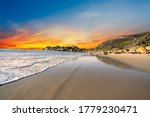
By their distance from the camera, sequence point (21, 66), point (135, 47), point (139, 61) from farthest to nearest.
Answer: point (135, 47), point (139, 61), point (21, 66)

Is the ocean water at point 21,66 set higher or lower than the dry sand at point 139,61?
higher

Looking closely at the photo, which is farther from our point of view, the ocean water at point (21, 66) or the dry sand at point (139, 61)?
the dry sand at point (139, 61)

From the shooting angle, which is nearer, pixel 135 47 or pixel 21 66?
pixel 21 66

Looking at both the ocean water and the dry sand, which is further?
the dry sand

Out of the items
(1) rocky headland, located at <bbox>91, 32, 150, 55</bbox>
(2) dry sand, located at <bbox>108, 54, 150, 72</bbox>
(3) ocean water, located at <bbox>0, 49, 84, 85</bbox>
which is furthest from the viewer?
(1) rocky headland, located at <bbox>91, 32, 150, 55</bbox>

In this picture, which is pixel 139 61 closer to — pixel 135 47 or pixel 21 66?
pixel 21 66

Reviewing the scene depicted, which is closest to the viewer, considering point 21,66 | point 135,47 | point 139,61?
point 21,66

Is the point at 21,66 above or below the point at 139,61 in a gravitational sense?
above

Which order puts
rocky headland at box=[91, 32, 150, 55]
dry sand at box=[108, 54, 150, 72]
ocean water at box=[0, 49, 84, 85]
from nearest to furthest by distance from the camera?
1. ocean water at box=[0, 49, 84, 85]
2. dry sand at box=[108, 54, 150, 72]
3. rocky headland at box=[91, 32, 150, 55]

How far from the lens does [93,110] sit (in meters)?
4.62

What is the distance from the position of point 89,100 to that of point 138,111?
4.55 feet

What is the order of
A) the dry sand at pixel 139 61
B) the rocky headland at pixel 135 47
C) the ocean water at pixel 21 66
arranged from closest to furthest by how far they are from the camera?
1. the ocean water at pixel 21 66
2. the dry sand at pixel 139 61
3. the rocky headland at pixel 135 47

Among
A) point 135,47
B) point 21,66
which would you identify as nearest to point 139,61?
point 21,66

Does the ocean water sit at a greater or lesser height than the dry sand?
greater
